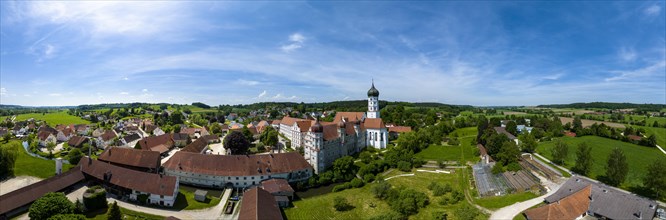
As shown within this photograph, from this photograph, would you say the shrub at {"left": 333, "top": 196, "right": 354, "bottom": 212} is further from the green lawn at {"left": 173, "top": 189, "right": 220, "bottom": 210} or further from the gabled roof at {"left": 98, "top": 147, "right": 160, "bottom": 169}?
the gabled roof at {"left": 98, "top": 147, "right": 160, "bottom": 169}

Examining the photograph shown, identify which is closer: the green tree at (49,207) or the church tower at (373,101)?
the green tree at (49,207)

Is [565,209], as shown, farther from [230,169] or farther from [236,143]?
[236,143]

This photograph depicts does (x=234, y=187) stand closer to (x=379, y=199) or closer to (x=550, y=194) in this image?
(x=379, y=199)

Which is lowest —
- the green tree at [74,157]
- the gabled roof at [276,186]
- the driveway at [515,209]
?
the driveway at [515,209]

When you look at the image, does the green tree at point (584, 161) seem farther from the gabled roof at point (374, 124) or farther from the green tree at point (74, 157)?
the green tree at point (74, 157)

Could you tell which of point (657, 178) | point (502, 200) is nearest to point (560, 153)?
point (657, 178)

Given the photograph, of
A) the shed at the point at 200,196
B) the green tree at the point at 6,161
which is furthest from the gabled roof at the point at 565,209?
the green tree at the point at 6,161
